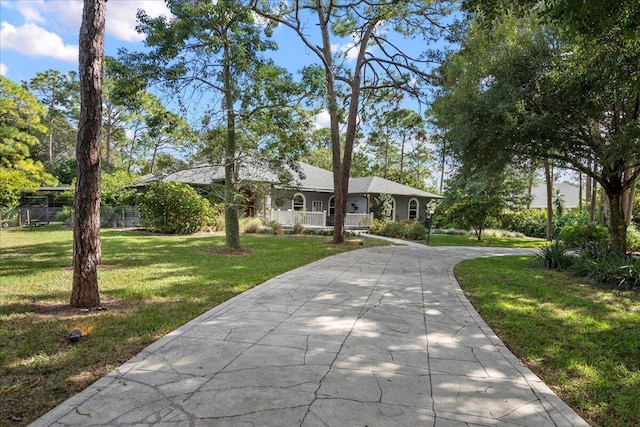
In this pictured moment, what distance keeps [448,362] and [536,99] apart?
8070 millimetres

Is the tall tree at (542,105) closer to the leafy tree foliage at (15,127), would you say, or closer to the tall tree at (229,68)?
the tall tree at (229,68)

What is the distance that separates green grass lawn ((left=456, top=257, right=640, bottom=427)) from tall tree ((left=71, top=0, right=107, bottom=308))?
212 inches

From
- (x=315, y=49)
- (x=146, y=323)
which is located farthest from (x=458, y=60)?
(x=146, y=323)

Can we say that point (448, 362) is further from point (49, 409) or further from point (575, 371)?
point (49, 409)

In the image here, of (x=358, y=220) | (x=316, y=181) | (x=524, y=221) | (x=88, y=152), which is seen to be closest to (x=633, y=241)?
(x=524, y=221)

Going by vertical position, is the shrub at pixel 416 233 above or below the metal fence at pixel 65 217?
below

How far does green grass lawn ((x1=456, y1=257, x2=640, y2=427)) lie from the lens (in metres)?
2.92

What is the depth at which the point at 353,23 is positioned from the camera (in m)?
15.0

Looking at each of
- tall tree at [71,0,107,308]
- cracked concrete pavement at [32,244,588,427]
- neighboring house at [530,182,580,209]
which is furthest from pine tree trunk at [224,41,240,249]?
neighboring house at [530,182,580,209]

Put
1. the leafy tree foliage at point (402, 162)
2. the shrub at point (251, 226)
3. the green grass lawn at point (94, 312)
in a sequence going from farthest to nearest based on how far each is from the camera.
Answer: the leafy tree foliage at point (402, 162)
the shrub at point (251, 226)
the green grass lawn at point (94, 312)

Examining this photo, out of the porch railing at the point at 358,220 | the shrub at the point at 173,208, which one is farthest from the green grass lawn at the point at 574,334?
the porch railing at the point at 358,220

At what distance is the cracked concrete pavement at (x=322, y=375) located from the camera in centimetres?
244

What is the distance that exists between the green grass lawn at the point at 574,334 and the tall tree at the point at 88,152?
539 centimetres

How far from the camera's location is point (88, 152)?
472 centimetres
